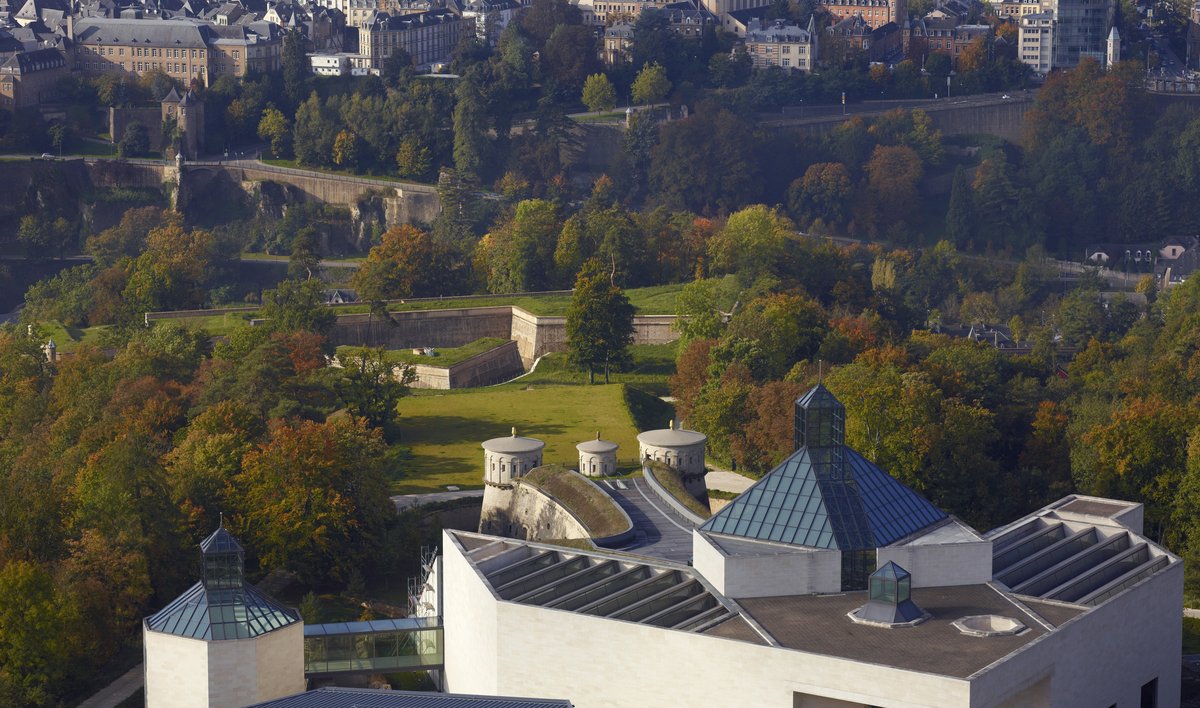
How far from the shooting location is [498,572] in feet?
157

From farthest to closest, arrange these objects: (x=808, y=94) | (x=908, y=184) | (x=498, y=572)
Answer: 1. (x=808, y=94)
2. (x=908, y=184)
3. (x=498, y=572)

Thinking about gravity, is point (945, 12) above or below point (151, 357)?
above

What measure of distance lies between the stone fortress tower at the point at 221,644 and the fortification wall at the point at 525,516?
14556mm

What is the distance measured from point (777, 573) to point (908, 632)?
10.8 feet

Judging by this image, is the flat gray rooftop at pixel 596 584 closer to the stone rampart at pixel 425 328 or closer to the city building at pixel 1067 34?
the stone rampart at pixel 425 328

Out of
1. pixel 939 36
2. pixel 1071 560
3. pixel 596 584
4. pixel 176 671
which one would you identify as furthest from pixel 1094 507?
pixel 939 36

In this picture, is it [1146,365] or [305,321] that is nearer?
[1146,365]

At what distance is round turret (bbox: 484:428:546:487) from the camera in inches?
2621

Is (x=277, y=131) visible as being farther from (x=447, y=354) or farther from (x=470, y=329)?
(x=447, y=354)

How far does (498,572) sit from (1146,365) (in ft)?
132

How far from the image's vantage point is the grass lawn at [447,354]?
292 feet

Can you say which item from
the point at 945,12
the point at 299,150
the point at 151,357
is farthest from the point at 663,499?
the point at 945,12

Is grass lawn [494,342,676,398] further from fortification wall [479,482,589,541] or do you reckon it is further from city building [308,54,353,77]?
city building [308,54,353,77]

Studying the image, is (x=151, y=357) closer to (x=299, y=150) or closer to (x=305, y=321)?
(x=305, y=321)
